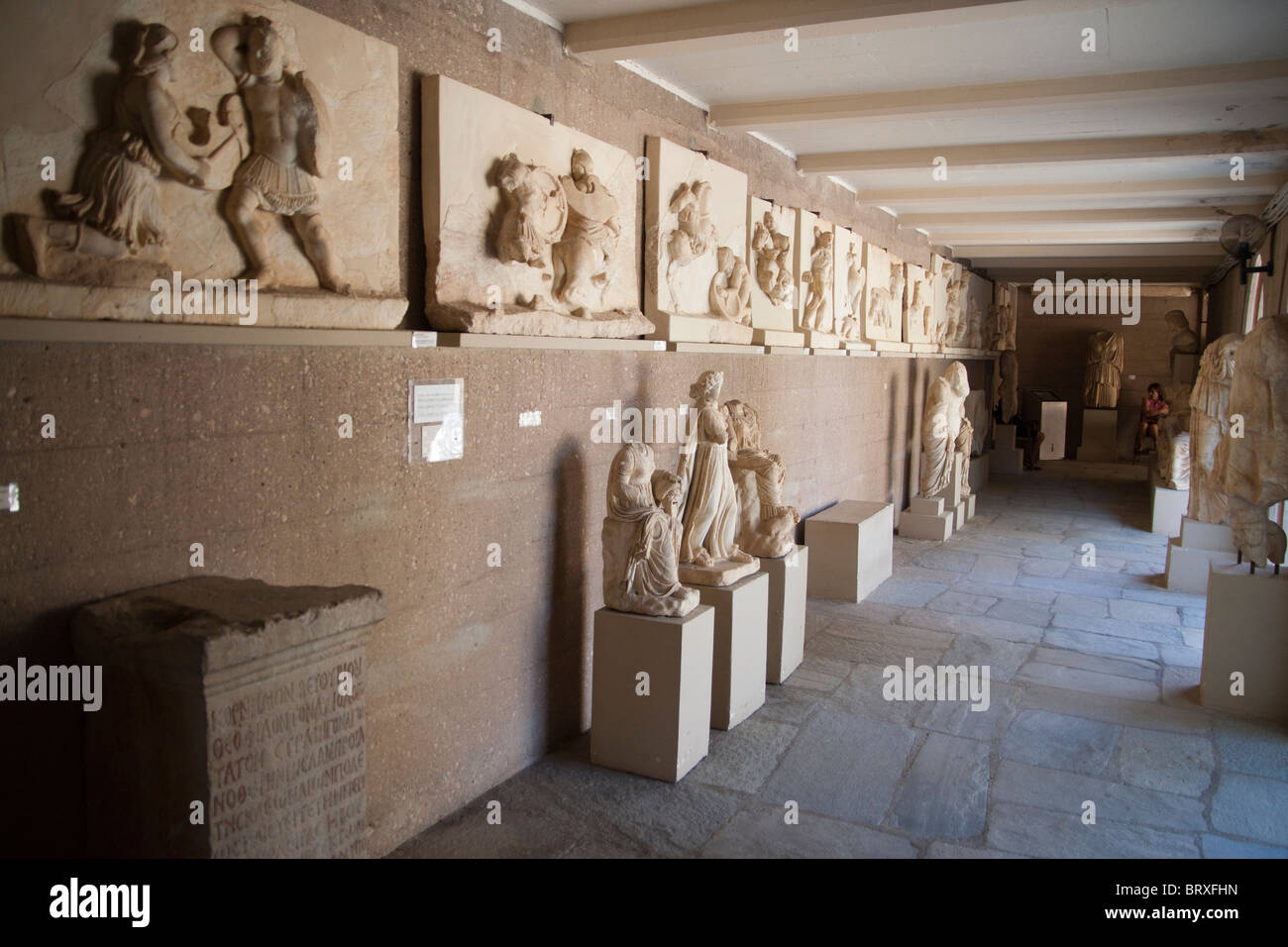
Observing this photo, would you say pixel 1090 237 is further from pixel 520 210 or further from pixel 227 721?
pixel 227 721

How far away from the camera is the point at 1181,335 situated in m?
15.7

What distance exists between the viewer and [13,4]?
228 centimetres

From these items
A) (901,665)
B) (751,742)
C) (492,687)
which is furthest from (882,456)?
(492,687)

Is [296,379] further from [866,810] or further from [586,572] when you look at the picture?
[866,810]

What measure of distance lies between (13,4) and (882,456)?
9.59 metres

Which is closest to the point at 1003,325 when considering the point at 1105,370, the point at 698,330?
the point at 1105,370

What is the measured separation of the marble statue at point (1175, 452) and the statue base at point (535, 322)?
855 centimetres

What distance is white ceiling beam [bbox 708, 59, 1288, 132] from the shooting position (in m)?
4.86

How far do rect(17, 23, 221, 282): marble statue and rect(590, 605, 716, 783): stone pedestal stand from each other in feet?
8.19

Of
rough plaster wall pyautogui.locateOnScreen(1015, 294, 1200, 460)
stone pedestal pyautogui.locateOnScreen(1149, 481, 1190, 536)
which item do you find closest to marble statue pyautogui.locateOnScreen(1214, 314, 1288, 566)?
stone pedestal pyautogui.locateOnScreen(1149, 481, 1190, 536)

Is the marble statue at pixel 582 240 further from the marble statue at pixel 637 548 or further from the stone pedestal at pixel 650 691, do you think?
the stone pedestal at pixel 650 691

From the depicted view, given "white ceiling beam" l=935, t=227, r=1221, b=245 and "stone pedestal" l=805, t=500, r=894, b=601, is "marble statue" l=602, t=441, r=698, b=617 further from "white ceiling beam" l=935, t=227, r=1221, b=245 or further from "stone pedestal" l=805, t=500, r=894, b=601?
"white ceiling beam" l=935, t=227, r=1221, b=245

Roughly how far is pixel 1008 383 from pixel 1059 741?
1503cm

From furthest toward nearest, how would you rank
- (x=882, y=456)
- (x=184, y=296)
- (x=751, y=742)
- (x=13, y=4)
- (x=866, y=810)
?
(x=882, y=456)
(x=751, y=742)
(x=866, y=810)
(x=184, y=296)
(x=13, y=4)
